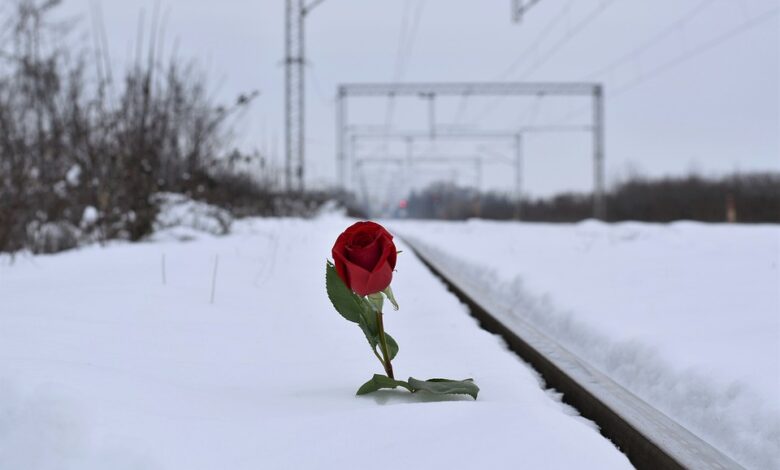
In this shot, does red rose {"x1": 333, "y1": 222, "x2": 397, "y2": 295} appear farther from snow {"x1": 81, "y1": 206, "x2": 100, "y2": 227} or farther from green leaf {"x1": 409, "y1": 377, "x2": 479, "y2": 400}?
snow {"x1": 81, "y1": 206, "x2": 100, "y2": 227}

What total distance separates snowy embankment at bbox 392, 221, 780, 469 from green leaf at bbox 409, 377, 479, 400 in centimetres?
91

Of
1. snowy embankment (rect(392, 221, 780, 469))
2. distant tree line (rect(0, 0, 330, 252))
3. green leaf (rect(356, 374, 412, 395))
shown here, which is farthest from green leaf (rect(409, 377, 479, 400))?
distant tree line (rect(0, 0, 330, 252))

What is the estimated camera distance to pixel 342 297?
5.91ft

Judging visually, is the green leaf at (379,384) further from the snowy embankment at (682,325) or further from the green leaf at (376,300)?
the snowy embankment at (682,325)

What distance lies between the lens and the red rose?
1548mm

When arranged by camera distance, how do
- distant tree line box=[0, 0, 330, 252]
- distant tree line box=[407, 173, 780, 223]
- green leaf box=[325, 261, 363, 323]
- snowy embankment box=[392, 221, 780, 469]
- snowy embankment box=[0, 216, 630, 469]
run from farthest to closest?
distant tree line box=[407, 173, 780, 223], distant tree line box=[0, 0, 330, 252], snowy embankment box=[392, 221, 780, 469], green leaf box=[325, 261, 363, 323], snowy embankment box=[0, 216, 630, 469]

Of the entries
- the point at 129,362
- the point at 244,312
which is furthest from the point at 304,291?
the point at 129,362

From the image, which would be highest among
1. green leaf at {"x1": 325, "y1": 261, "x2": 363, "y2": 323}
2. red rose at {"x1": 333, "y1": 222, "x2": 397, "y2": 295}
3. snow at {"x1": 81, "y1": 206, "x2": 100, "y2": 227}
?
snow at {"x1": 81, "y1": 206, "x2": 100, "y2": 227}

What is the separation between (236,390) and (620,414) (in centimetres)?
104

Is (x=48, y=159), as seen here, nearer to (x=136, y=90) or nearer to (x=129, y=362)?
(x=136, y=90)

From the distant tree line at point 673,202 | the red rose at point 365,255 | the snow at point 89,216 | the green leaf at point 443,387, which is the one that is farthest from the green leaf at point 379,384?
the distant tree line at point 673,202

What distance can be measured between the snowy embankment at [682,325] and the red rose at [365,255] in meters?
1.27

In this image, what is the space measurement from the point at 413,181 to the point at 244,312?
5692 cm

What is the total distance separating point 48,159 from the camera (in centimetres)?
602
